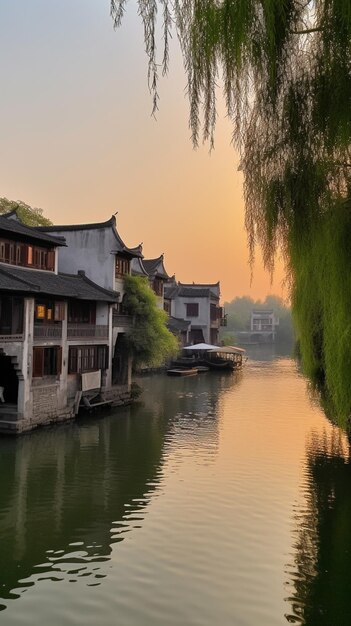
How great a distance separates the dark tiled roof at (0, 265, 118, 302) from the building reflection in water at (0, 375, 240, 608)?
5.84 metres

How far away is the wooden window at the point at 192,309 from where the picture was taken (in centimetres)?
6262

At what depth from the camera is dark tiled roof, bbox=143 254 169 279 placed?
46.0 metres

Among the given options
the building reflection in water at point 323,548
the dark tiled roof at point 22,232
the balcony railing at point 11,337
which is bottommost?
the building reflection in water at point 323,548

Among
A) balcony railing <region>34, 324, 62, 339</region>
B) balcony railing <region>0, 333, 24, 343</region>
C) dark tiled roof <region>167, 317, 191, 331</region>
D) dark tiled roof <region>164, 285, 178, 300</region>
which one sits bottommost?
balcony railing <region>0, 333, 24, 343</region>

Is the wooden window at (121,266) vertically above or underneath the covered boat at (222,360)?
above

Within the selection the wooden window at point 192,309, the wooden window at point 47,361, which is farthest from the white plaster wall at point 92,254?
the wooden window at point 192,309

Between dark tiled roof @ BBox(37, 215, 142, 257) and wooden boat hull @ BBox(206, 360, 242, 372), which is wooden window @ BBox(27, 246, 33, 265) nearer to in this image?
dark tiled roof @ BBox(37, 215, 142, 257)

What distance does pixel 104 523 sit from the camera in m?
12.5

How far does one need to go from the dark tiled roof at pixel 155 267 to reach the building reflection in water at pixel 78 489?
2051cm

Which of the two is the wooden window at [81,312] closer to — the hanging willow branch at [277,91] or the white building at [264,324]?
the hanging willow branch at [277,91]

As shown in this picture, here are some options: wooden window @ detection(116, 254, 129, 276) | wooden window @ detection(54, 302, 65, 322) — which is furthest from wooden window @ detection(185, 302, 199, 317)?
wooden window @ detection(54, 302, 65, 322)

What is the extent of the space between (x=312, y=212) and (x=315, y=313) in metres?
2.56

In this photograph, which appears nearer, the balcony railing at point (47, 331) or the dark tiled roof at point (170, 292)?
the balcony railing at point (47, 331)

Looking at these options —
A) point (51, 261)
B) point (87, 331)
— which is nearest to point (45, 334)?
point (87, 331)
